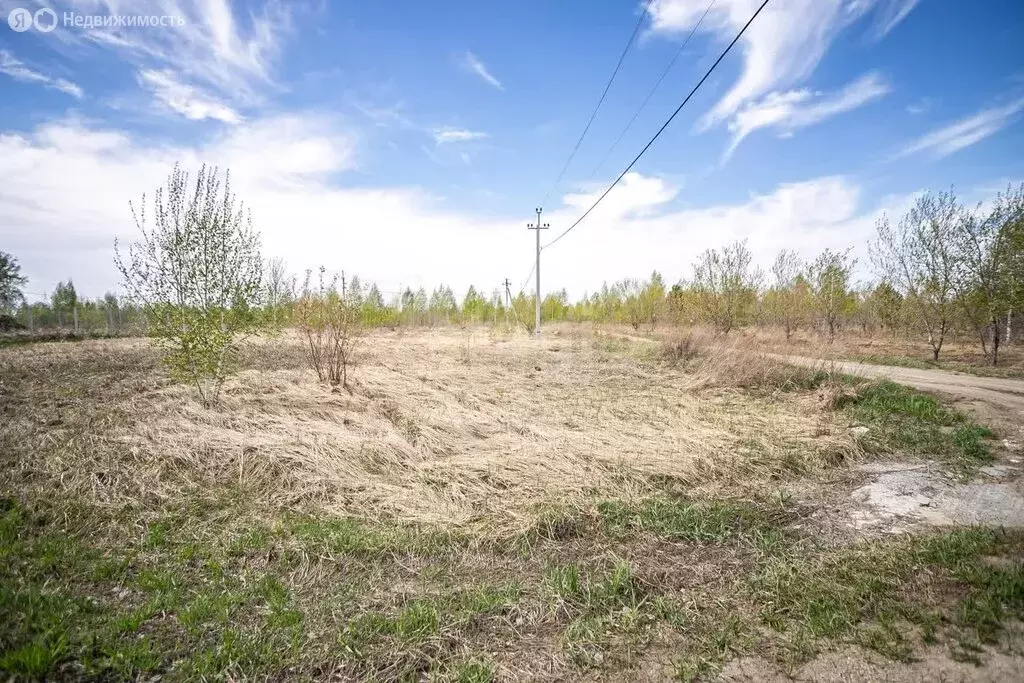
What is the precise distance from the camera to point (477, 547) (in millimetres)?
4258

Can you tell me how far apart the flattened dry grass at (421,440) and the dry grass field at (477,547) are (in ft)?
0.15

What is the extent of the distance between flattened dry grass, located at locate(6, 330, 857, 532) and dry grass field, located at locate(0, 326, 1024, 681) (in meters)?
0.05

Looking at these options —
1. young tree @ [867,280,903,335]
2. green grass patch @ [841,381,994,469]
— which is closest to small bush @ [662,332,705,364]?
green grass patch @ [841,381,994,469]

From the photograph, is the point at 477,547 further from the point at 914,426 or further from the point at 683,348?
the point at 683,348

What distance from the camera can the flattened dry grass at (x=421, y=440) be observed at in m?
5.34

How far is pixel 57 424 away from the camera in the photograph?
7098 millimetres

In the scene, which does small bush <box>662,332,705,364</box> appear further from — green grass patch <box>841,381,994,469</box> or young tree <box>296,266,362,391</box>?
young tree <box>296,266,362,391</box>

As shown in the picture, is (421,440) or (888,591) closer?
(888,591)

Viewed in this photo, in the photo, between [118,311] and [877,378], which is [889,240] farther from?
[118,311]

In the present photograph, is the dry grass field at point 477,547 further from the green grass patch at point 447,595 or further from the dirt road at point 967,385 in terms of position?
the dirt road at point 967,385

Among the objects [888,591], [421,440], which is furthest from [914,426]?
[421,440]

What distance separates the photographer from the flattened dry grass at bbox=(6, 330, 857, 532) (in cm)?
534

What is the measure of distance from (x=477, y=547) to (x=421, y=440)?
2786mm

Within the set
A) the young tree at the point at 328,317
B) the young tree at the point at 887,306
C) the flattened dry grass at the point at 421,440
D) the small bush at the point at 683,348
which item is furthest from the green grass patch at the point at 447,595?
the young tree at the point at 887,306
